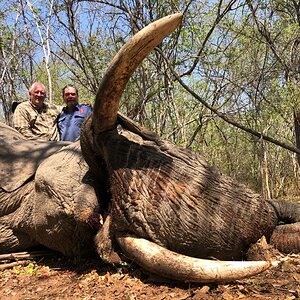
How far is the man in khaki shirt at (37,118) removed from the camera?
621 cm

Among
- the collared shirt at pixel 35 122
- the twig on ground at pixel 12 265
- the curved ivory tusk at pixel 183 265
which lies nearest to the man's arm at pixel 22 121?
the collared shirt at pixel 35 122

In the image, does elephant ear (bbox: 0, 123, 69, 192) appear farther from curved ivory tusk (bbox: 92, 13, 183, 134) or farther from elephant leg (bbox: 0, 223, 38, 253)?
curved ivory tusk (bbox: 92, 13, 183, 134)

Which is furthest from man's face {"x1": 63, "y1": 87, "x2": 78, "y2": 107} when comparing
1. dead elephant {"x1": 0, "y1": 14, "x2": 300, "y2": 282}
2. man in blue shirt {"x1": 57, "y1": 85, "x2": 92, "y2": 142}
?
dead elephant {"x1": 0, "y1": 14, "x2": 300, "y2": 282}

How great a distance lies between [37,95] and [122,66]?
3.78 metres

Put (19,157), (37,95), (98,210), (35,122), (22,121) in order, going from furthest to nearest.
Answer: (37,95), (35,122), (22,121), (19,157), (98,210)

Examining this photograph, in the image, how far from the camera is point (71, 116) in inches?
243

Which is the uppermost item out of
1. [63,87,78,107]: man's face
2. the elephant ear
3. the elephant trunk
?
A: [63,87,78,107]: man's face

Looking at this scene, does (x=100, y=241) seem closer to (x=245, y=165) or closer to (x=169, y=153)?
(x=169, y=153)

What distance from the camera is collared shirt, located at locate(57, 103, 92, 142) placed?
19.7 ft

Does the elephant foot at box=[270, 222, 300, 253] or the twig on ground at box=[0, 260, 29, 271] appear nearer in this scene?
the elephant foot at box=[270, 222, 300, 253]

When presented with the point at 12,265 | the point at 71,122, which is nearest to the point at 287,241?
the point at 12,265

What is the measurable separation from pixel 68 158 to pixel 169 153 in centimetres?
129

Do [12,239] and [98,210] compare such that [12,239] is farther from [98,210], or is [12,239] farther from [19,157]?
[98,210]

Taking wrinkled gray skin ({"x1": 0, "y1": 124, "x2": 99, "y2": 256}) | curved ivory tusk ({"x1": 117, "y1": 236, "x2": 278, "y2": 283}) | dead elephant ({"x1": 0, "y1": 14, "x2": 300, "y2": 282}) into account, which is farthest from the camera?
wrinkled gray skin ({"x1": 0, "y1": 124, "x2": 99, "y2": 256})
